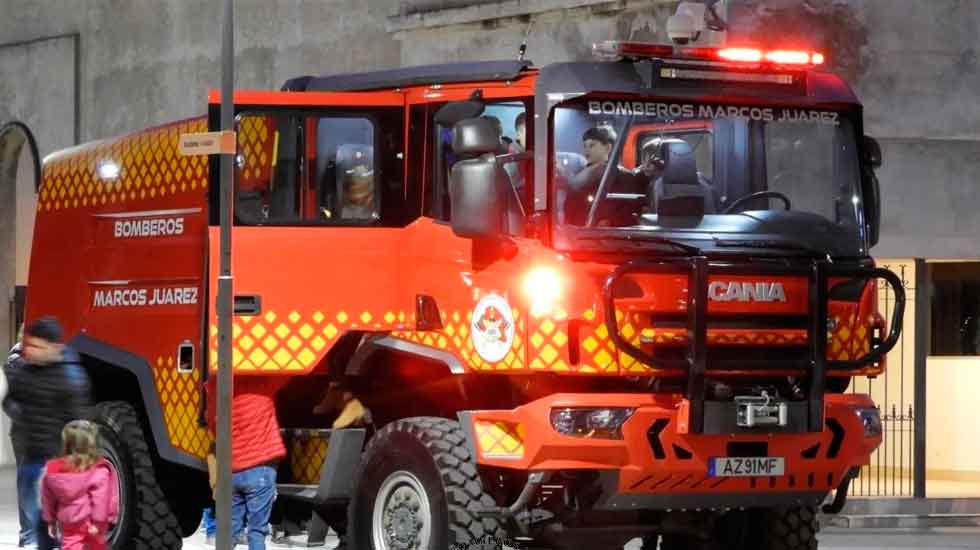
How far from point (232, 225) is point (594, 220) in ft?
8.88

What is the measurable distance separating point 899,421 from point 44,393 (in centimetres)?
987

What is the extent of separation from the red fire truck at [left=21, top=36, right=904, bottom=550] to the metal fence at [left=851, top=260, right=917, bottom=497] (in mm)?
7561

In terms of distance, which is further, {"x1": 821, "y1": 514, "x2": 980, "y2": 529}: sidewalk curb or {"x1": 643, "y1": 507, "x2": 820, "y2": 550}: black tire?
{"x1": 821, "y1": 514, "x2": 980, "y2": 529}: sidewalk curb

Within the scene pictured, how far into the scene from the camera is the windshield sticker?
1256 cm

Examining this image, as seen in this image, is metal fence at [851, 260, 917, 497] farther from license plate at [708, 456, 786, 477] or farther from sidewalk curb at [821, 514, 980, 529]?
license plate at [708, 456, 786, 477]

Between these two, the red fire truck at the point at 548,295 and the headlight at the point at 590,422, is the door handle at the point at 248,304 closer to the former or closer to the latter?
the red fire truck at the point at 548,295

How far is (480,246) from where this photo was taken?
42.0ft

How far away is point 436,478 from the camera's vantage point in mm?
12828

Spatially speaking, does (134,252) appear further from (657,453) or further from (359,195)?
(657,453)

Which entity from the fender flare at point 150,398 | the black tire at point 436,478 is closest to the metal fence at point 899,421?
the fender flare at point 150,398

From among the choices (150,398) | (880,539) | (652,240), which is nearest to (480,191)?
(652,240)

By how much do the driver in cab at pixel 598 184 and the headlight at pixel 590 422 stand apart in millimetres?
1068

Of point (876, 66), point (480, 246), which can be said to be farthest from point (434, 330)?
point (876, 66)

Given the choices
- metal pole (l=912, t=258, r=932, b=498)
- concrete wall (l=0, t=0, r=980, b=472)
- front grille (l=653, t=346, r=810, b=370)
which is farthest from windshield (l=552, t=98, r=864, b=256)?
metal pole (l=912, t=258, r=932, b=498)
